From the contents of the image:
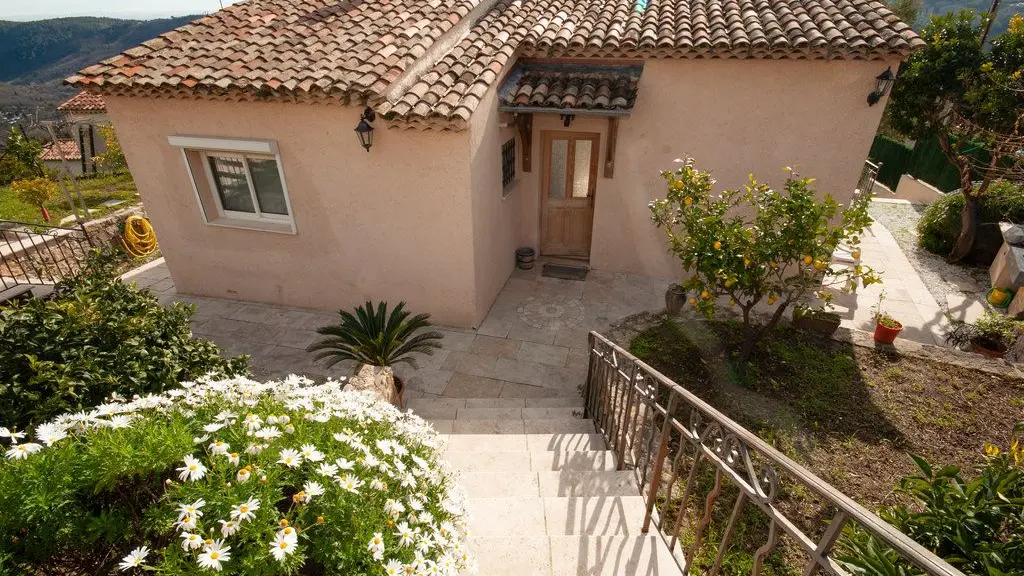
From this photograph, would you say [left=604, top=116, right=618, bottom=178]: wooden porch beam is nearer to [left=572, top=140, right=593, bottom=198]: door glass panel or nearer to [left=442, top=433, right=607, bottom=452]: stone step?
[left=572, top=140, right=593, bottom=198]: door glass panel

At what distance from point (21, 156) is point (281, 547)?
805 inches

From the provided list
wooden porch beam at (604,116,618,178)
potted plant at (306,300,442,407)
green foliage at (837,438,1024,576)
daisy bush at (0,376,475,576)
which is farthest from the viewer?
wooden porch beam at (604,116,618,178)

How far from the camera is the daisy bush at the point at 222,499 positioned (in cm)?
180

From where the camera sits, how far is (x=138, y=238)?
1049cm

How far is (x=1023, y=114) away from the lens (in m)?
7.85

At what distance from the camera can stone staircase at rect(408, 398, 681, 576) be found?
112 inches

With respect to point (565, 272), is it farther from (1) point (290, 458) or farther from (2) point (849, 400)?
(1) point (290, 458)

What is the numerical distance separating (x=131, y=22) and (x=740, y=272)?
399 ft

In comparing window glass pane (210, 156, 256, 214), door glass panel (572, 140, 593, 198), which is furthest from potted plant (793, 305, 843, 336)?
window glass pane (210, 156, 256, 214)

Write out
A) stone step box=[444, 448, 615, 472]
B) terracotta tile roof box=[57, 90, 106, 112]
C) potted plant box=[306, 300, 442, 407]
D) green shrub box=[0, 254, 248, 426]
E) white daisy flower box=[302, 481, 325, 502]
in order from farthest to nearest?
1. terracotta tile roof box=[57, 90, 106, 112]
2. potted plant box=[306, 300, 442, 407]
3. stone step box=[444, 448, 615, 472]
4. green shrub box=[0, 254, 248, 426]
5. white daisy flower box=[302, 481, 325, 502]

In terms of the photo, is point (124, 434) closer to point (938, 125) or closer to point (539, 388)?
point (539, 388)

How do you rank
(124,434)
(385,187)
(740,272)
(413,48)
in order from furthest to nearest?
(385,187) < (413,48) < (740,272) < (124,434)

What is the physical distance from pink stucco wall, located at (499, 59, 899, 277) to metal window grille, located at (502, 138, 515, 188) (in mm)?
567

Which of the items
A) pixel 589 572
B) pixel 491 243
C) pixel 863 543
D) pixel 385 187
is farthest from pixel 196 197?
pixel 863 543
